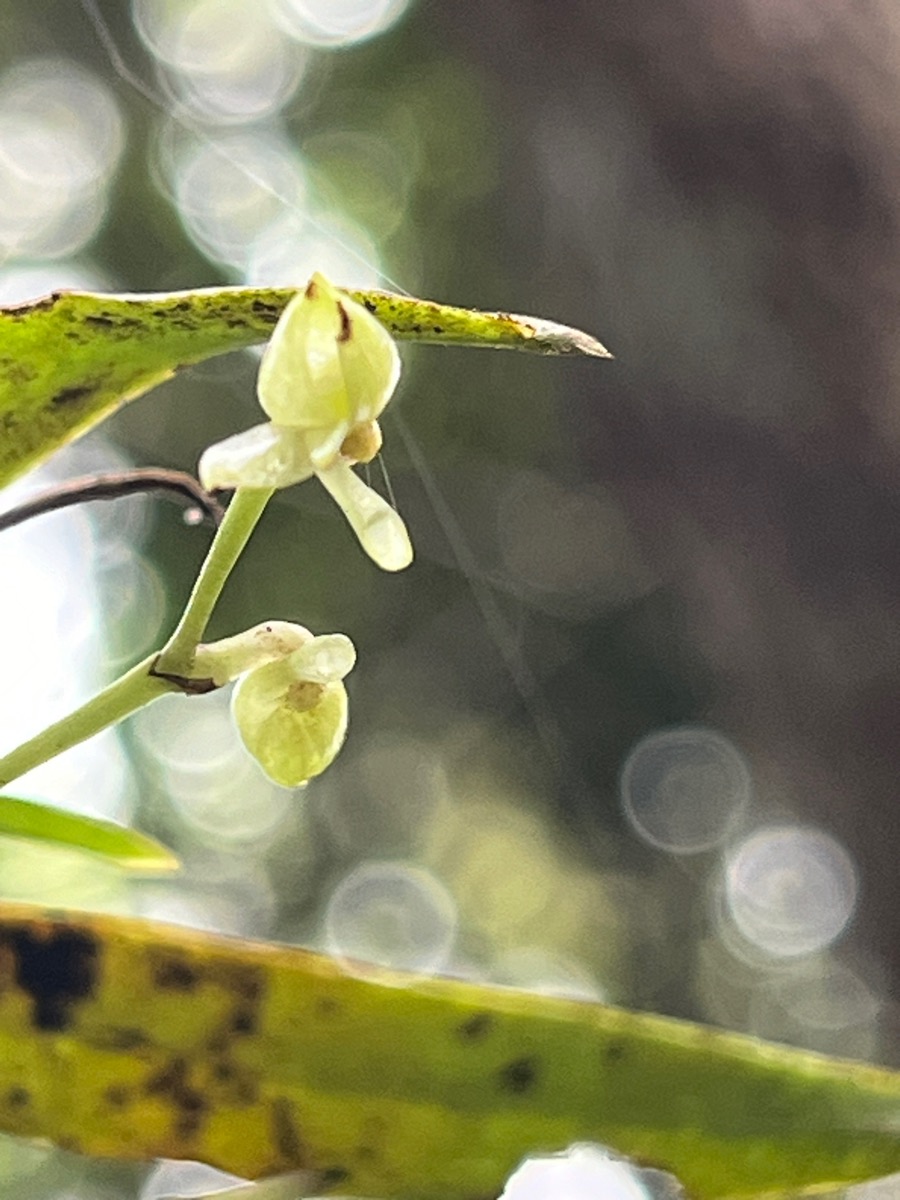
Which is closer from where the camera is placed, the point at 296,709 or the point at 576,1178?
the point at 296,709

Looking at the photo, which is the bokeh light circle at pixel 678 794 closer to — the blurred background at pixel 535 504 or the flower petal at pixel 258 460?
the blurred background at pixel 535 504

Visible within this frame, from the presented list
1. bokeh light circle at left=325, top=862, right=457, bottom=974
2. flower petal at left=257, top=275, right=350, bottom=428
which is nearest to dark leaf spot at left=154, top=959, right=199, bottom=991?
flower petal at left=257, top=275, right=350, bottom=428

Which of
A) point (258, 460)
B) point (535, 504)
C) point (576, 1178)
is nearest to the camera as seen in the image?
point (258, 460)

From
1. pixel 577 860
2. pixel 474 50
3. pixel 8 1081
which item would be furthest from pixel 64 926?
pixel 577 860

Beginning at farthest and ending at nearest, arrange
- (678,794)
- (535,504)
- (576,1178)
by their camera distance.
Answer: (678,794) → (535,504) → (576,1178)

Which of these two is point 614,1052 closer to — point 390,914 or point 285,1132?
point 285,1132

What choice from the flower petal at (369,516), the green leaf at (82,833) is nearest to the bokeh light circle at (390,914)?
the green leaf at (82,833)

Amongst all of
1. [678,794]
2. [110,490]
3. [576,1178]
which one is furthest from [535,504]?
[110,490]
